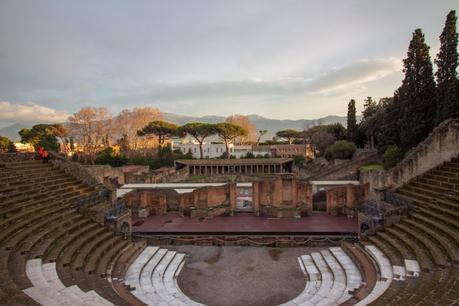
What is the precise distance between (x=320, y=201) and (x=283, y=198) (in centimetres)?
404

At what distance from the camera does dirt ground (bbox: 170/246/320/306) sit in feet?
32.1

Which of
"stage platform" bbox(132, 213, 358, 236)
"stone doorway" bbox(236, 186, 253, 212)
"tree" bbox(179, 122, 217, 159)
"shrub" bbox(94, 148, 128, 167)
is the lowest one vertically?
"stage platform" bbox(132, 213, 358, 236)

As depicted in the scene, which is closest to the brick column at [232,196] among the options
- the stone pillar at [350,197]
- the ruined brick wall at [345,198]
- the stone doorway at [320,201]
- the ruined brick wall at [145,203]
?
the ruined brick wall at [145,203]

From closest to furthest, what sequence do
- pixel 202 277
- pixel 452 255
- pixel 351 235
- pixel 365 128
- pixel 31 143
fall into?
pixel 452 255 → pixel 202 277 → pixel 351 235 → pixel 365 128 → pixel 31 143

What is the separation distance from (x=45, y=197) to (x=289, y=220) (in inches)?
554

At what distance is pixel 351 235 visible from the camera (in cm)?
1555

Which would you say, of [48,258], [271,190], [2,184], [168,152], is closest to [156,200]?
[271,190]

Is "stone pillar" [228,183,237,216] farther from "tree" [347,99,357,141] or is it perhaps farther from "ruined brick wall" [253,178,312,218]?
"tree" [347,99,357,141]

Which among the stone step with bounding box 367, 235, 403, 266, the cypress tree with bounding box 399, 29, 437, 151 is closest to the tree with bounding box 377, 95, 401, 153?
the cypress tree with bounding box 399, 29, 437, 151

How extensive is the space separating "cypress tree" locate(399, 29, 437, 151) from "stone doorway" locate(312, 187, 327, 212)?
11.8 metres

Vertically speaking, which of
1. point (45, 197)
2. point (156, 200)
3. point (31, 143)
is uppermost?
point (31, 143)

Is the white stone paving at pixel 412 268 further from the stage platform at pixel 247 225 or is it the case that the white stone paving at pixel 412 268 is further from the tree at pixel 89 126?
the tree at pixel 89 126

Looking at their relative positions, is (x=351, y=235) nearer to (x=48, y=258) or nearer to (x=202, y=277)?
(x=202, y=277)

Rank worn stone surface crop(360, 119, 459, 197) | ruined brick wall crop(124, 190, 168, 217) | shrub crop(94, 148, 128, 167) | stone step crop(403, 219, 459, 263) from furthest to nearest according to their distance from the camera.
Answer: shrub crop(94, 148, 128, 167)
ruined brick wall crop(124, 190, 168, 217)
worn stone surface crop(360, 119, 459, 197)
stone step crop(403, 219, 459, 263)
